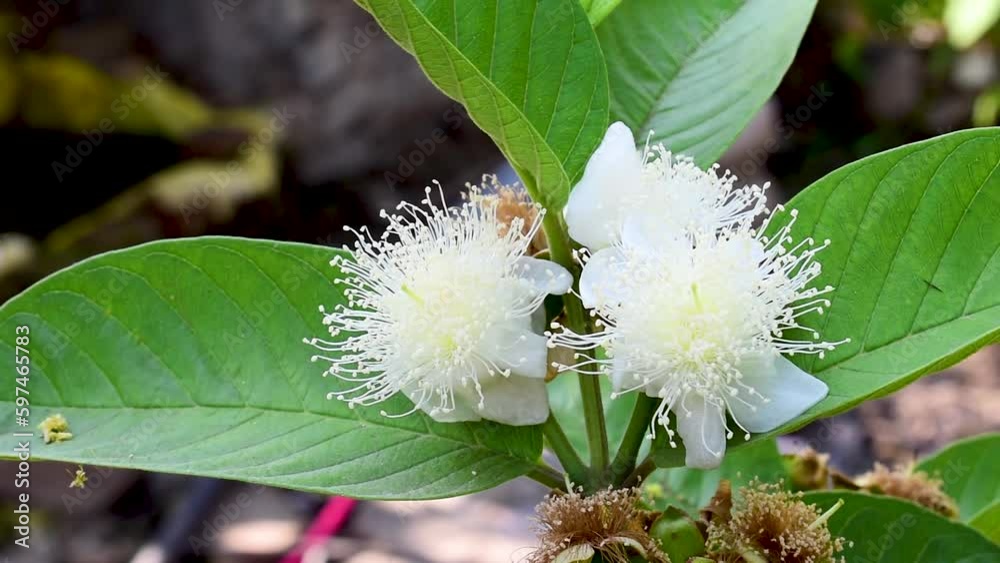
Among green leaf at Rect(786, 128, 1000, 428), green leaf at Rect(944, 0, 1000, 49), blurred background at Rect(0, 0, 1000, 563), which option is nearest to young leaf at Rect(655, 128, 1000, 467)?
green leaf at Rect(786, 128, 1000, 428)

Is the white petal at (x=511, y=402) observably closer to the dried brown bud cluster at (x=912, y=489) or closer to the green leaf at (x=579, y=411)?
the green leaf at (x=579, y=411)

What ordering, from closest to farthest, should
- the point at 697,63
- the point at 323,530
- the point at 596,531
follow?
1. the point at 596,531
2. the point at 697,63
3. the point at 323,530

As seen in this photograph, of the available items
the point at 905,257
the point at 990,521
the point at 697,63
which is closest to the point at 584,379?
the point at 905,257

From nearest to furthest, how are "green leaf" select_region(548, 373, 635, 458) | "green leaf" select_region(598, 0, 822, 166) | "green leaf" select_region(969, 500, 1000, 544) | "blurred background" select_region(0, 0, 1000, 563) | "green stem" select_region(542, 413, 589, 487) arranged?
"green stem" select_region(542, 413, 589, 487), "green leaf" select_region(598, 0, 822, 166), "green leaf" select_region(969, 500, 1000, 544), "green leaf" select_region(548, 373, 635, 458), "blurred background" select_region(0, 0, 1000, 563)

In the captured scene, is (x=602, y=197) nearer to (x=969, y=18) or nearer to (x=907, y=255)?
(x=907, y=255)

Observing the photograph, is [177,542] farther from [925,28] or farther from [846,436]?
[925,28]

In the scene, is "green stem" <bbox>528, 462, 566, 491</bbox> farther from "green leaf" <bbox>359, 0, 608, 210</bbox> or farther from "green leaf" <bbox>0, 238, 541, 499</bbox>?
"green leaf" <bbox>359, 0, 608, 210</bbox>
